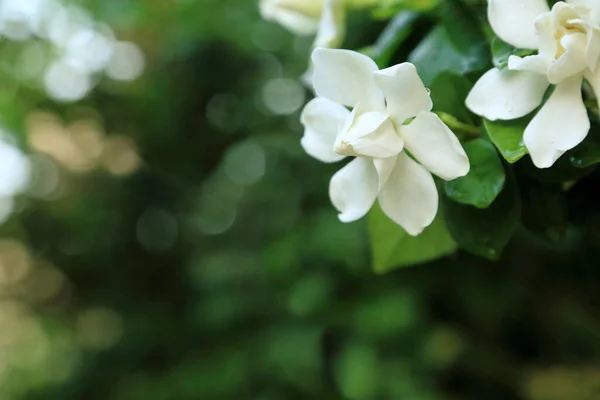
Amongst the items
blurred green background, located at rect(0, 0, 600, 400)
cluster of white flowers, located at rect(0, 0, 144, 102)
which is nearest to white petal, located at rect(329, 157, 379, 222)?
blurred green background, located at rect(0, 0, 600, 400)

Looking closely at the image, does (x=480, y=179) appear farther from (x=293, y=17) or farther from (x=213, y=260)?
(x=213, y=260)

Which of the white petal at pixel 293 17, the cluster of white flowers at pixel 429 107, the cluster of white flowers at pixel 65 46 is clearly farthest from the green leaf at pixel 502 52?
the cluster of white flowers at pixel 65 46

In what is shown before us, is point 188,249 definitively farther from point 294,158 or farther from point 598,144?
point 598,144

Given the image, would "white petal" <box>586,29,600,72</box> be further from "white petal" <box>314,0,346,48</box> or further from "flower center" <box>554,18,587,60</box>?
"white petal" <box>314,0,346,48</box>

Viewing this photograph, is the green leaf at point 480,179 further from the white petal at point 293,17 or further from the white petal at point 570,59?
the white petal at point 293,17

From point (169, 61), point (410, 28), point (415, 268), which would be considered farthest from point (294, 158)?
point (410, 28)
